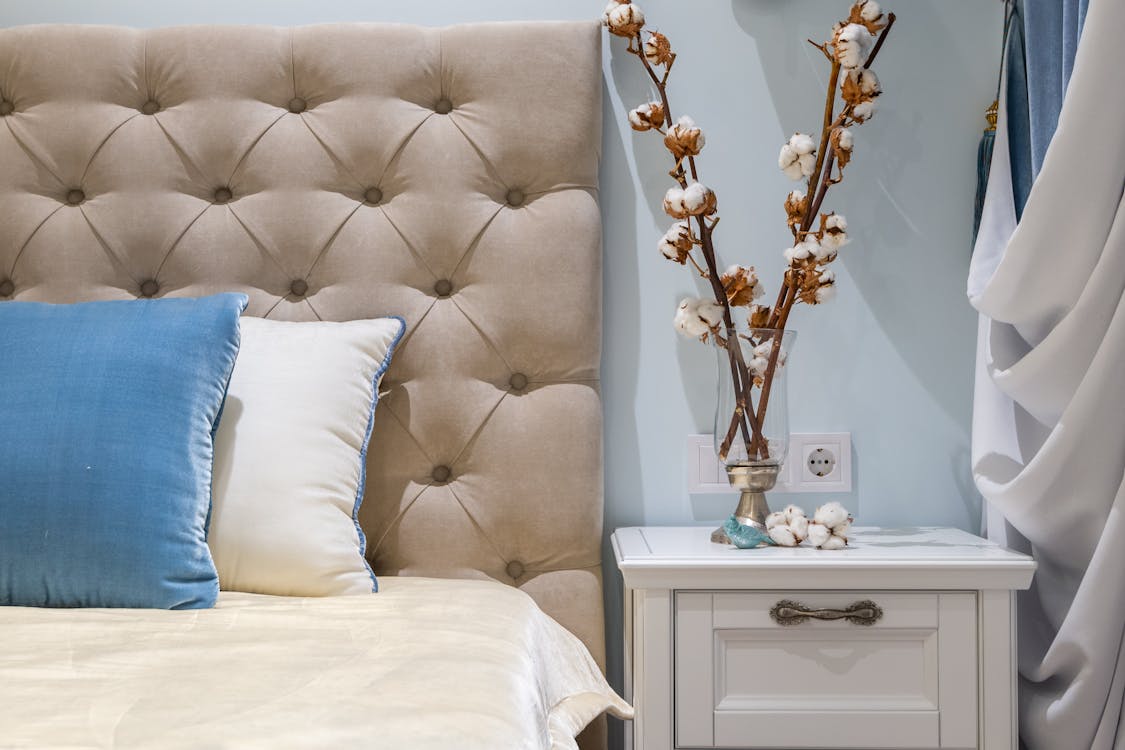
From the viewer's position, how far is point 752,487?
4.35 ft

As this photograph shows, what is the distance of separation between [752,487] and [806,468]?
24cm

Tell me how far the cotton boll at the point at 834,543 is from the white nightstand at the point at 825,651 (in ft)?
0.24

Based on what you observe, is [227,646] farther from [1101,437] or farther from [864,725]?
[1101,437]

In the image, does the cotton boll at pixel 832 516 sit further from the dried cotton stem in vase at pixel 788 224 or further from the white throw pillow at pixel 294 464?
the white throw pillow at pixel 294 464

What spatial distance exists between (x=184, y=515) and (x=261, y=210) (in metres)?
0.57

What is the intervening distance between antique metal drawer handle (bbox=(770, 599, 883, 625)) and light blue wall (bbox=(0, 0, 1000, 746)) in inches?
13.8

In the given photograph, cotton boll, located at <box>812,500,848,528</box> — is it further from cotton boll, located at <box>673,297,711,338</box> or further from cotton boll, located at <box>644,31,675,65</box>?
cotton boll, located at <box>644,31,675,65</box>

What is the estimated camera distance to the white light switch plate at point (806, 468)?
153 centimetres

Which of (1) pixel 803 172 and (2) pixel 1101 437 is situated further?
(1) pixel 803 172

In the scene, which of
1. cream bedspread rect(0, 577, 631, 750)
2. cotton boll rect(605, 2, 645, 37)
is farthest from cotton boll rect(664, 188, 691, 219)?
cream bedspread rect(0, 577, 631, 750)

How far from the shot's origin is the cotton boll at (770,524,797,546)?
4.23 feet

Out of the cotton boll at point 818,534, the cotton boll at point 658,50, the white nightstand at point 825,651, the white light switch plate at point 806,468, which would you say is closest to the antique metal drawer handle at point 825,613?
the white nightstand at point 825,651

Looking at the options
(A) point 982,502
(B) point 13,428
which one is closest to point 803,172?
(A) point 982,502

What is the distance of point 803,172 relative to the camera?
1346 millimetres
